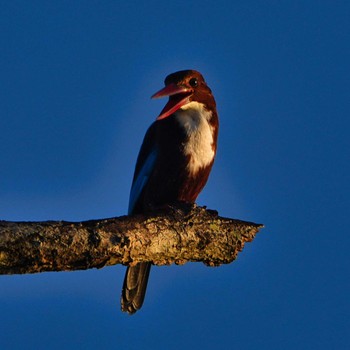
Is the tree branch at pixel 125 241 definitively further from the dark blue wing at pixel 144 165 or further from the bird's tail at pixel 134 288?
the bird's tail at pixel 134 288

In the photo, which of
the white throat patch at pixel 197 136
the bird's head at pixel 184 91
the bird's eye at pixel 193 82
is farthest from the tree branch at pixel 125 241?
the bird's eye at pixel 193 82

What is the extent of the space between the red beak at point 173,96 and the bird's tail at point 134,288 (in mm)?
1202

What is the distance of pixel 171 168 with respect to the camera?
240 inches

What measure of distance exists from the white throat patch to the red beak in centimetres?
5

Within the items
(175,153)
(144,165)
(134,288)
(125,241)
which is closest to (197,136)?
(175,153)

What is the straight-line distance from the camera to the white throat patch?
19.9 feet

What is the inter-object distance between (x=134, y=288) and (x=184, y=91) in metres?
1.58

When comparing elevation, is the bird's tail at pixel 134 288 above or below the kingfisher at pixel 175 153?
below

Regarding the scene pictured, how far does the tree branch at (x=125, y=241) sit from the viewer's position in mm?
3875

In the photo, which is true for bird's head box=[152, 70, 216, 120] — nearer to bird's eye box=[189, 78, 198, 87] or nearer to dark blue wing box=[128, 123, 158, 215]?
bird's eye box=[189, 78, 198, 87]

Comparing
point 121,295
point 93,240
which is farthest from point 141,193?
point 93,240

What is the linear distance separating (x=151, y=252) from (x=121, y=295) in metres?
1.76

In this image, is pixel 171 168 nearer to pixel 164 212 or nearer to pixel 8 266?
pixel 164 212

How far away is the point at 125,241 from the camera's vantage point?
433 cm
